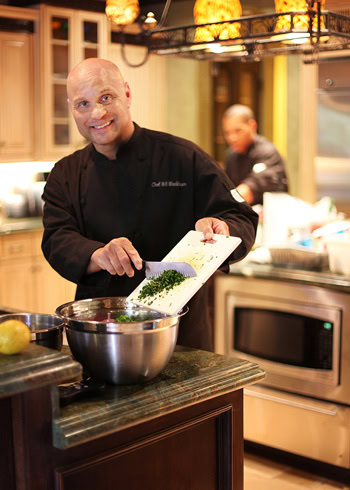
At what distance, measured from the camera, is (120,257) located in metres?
2.09

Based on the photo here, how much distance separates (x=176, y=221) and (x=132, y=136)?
1.09 feet

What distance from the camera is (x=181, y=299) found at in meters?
1.99

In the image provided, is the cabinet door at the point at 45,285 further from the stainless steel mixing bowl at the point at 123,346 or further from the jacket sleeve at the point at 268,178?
the stainless steel mixing bowl at the point at 123,346

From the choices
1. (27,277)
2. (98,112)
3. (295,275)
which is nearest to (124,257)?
(98,112)

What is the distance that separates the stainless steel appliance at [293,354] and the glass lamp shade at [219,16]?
131 cm

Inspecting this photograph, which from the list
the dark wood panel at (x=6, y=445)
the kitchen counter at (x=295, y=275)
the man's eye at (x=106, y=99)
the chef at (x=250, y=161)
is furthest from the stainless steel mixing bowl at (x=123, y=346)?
the chef at (x=250, y=161)

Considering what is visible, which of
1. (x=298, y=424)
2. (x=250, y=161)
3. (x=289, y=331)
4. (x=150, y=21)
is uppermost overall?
(x=150, y=21)

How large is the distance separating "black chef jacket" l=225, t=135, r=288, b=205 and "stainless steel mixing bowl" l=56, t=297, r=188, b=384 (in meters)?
3.91

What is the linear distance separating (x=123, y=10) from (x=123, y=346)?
162 centimetres

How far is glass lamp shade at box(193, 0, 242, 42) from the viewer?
285cm

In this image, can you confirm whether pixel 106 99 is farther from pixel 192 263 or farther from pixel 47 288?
pixel 47 288

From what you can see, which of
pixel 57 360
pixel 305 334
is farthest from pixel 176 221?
pixel 305 334

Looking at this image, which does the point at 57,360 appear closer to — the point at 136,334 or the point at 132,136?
the point at 136,334

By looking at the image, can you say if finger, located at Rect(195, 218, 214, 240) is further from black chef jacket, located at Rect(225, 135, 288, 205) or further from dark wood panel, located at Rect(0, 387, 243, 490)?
black chef jacket, located at Rect(225, 135, 288, 205)
